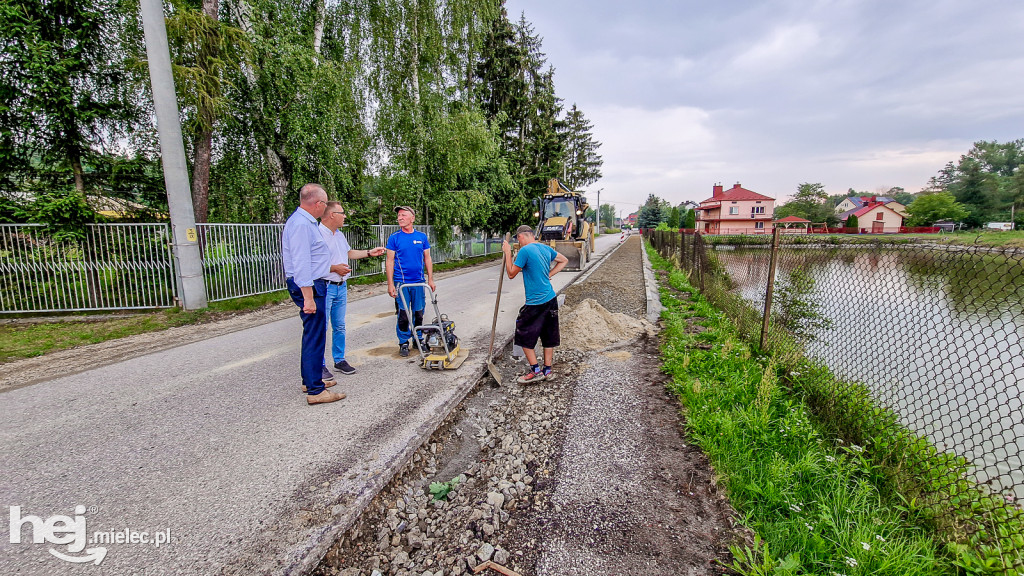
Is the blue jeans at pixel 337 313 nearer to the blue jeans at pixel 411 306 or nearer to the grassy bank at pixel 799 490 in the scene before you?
the blue jeans at pixel 411 306

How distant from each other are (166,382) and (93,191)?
733 centimetres

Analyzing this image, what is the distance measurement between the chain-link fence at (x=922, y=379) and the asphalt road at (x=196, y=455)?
3489 mm

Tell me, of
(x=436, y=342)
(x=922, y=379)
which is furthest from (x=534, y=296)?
(x=922, y=379)

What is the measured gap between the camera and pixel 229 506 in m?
2.38

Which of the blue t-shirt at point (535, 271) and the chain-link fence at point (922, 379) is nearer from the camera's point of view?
the chain-link fence at point (922, 379)

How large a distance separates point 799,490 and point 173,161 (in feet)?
33.5

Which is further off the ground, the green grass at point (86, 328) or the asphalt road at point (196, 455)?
the green grass at point (86, 328)

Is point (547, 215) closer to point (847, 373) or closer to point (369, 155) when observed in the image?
point (369, 155)

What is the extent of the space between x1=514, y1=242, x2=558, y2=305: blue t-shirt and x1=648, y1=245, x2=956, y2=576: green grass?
172 cm

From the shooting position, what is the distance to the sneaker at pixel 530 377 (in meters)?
4.53

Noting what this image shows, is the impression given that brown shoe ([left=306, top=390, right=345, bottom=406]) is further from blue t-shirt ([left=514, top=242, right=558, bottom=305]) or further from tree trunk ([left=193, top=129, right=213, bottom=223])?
tree trunk ([left=193, top=129, right=213, bottom=223])

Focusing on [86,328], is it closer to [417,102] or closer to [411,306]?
[411,306]

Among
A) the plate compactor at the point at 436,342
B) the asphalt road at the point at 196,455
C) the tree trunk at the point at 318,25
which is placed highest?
the tree trunk at the point at 318,25

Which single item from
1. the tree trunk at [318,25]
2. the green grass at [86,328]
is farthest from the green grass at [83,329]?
the tree trunk at [318,25]
